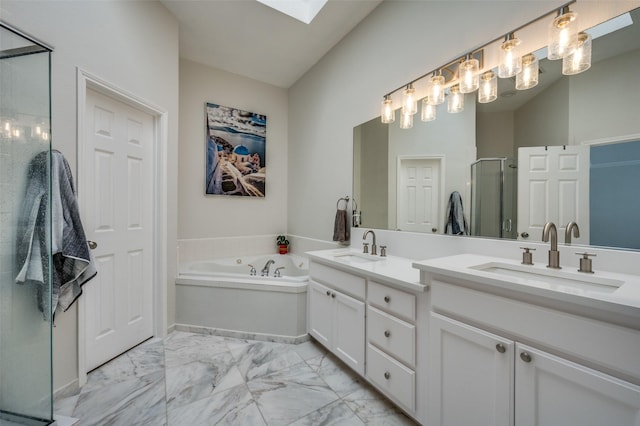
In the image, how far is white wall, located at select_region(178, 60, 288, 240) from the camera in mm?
3119

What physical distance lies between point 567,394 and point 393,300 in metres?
0.74

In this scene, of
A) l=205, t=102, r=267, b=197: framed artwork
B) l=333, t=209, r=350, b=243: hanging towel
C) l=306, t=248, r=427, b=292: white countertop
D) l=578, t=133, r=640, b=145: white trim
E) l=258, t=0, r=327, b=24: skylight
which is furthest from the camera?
l=205, t=102, r=267, b=197: framed artwork

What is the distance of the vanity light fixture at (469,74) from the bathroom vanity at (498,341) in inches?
39.9

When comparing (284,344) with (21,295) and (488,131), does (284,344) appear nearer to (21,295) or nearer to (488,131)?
(21,295)

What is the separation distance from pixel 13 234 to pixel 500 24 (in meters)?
2.72

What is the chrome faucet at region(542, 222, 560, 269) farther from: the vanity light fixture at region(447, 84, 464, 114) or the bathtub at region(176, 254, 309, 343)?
the bathtub at region(176, 254, 309, 343)

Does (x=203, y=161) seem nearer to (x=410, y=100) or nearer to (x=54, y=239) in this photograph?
(x=54, y=239)

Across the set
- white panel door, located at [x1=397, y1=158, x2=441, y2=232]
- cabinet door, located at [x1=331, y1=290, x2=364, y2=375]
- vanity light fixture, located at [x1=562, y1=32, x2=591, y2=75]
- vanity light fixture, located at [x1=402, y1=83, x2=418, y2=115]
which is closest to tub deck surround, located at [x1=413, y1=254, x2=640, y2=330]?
white panel door, located at [x1=397, y1=158, x2=441, y2=232]

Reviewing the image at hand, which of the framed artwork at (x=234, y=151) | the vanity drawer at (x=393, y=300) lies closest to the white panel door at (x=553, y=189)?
the vanity drawer at (x=393, y=300)

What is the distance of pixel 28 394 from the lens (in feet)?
4.08

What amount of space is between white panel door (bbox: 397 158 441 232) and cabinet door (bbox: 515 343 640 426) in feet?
3.28

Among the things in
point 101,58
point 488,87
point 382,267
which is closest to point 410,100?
point 488,87

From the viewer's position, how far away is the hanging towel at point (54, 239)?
1.30 metres

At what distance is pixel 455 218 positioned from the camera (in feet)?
5.66
